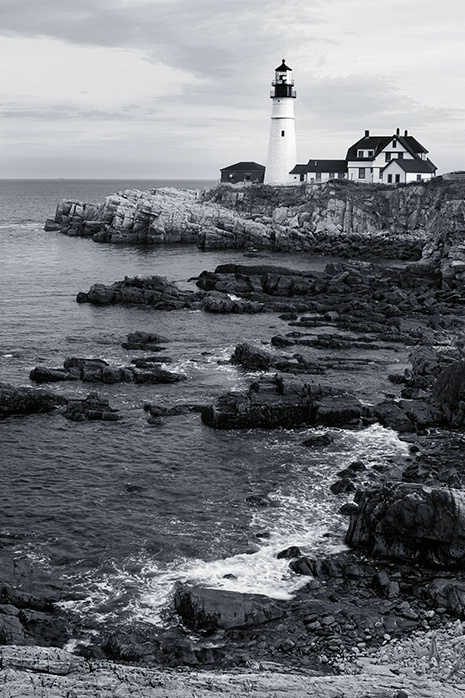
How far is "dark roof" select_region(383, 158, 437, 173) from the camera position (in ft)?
428

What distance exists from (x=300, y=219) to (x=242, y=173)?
39347 mm

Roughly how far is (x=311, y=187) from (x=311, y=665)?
113m

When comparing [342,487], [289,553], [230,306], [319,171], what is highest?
[319,171]

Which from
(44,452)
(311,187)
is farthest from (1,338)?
(311,187)

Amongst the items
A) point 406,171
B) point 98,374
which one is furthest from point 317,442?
point 406,171

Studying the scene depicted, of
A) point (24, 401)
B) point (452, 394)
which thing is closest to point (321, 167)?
point (452, 394)

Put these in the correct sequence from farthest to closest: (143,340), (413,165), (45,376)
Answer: (413,165) < (143,340) < (45,376)

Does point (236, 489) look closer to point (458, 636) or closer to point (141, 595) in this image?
point (141, 595)

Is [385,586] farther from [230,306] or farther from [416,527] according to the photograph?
[230,306]

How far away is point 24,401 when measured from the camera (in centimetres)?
4153

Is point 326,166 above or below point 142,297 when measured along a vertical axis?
above

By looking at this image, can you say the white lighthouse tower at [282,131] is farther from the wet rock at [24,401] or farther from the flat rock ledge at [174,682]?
the flat rock ledge at [174,682]

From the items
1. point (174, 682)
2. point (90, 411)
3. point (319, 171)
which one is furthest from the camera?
point (319, 171)

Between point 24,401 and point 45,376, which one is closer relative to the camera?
point 24,401
